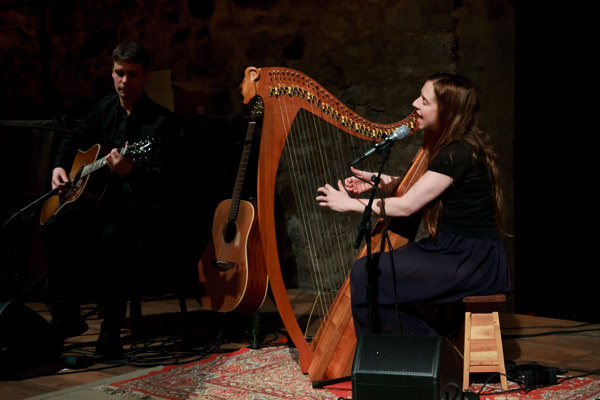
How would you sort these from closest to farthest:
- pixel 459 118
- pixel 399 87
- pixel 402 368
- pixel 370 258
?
pixel 402 368, pixel 370 258, pixel 459 118, pixel 399 87

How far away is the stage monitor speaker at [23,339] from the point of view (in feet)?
10.0

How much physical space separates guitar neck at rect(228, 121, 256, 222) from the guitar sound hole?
0.09ft

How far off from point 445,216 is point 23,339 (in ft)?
6.11

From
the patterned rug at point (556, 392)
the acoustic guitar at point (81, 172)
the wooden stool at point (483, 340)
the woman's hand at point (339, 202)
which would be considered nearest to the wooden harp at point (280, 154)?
the woman's hand at point (339, 202)

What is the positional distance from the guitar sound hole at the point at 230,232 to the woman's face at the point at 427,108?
1142 mm

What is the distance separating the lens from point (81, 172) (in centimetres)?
349

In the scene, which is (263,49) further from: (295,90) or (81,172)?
(295,90)

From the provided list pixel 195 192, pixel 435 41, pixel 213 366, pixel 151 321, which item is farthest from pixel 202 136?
pixel 213 366

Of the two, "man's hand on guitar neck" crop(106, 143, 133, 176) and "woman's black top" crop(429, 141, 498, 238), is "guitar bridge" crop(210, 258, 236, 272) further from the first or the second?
"woman's black top" crop(429, 141, 498, 238)

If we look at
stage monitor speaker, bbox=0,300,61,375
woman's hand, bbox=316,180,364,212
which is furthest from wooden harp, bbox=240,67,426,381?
stage monitor speaker, bbox=0,300,61,375

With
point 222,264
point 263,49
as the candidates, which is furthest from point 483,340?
point 263,49

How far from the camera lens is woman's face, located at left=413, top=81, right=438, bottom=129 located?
2787 millimetres

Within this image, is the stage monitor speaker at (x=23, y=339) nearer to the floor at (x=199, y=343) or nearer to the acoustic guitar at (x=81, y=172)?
the floor at (x=199, y=343)

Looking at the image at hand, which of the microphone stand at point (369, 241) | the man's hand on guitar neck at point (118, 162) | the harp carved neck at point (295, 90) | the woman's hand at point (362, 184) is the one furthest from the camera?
the man's hand on guitar neck at point (118, 162)
